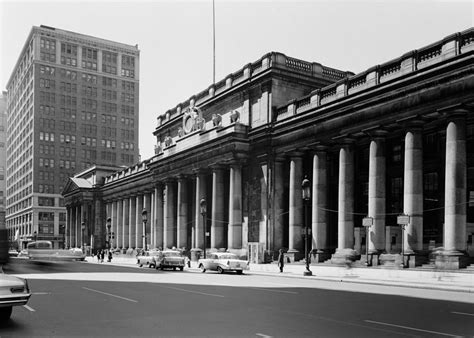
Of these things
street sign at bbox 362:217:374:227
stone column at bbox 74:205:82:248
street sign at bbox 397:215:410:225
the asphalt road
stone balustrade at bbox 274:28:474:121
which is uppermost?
stone balustrade at bbox 274:28:474:121

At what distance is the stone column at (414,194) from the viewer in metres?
32.8

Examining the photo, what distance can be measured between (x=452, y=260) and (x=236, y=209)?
2441cm

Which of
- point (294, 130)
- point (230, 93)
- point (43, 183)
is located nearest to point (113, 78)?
point (43, 183)

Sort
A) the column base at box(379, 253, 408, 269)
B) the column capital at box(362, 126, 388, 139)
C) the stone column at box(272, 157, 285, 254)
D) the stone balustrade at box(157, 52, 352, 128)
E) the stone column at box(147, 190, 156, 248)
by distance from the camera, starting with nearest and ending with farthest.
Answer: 1. the column base at box(379, 253, 408, 269)
2. the column capital at box(362, 126, 388, 139)
3. the stone column at box(272, 157, 285, 254)
4. the stone balustrade at box(157, 52, 352, 128)
5. the stone column at box(147, 190, 156, 248)

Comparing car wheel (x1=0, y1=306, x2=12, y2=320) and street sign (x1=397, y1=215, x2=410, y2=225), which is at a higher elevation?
street sign (x1=397, y1=215, x2=410, y2=225)

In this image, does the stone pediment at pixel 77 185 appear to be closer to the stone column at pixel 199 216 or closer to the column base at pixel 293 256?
the stone column at pixel 199 216

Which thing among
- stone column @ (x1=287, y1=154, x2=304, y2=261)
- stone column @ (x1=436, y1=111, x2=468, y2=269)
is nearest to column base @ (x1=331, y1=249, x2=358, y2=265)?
stone column @ (x1=287, y1=154, x2=304, y2=261)

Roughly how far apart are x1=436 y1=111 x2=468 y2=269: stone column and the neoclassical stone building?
0.06 m

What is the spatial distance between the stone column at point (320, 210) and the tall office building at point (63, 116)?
10245cm

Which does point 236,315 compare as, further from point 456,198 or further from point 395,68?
point 395,68

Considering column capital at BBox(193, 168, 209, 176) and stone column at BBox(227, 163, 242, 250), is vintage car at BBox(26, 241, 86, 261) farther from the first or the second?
stone column at BBox(227, 163, 242, 250)

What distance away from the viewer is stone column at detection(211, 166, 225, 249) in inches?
2106

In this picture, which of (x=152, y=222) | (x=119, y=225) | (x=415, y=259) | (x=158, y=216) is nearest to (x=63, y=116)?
(x=119, y=225)

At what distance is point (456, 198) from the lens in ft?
98.0
